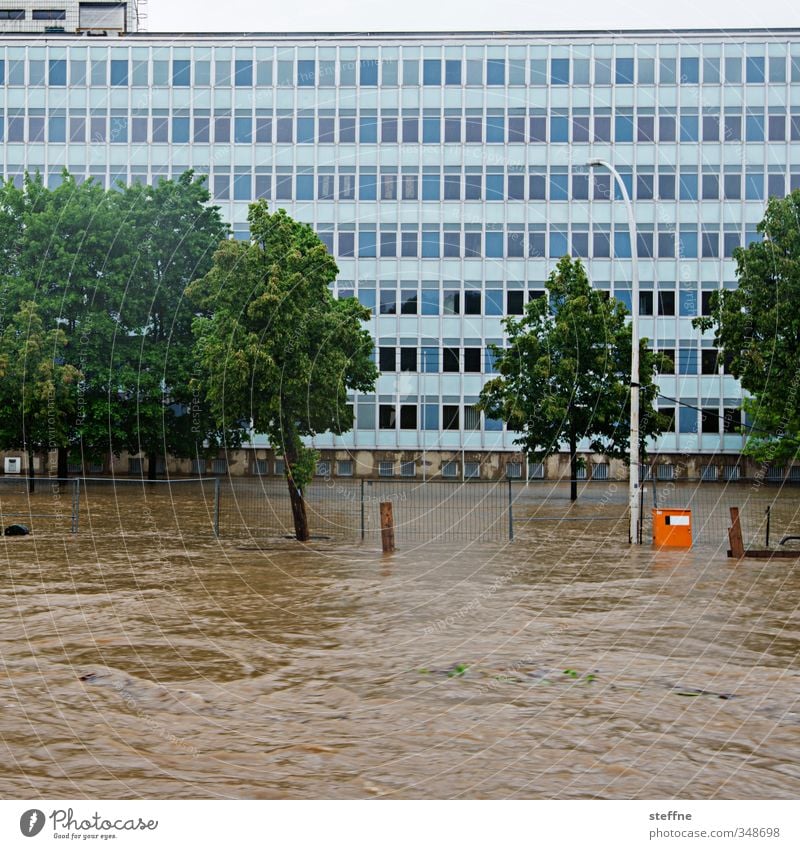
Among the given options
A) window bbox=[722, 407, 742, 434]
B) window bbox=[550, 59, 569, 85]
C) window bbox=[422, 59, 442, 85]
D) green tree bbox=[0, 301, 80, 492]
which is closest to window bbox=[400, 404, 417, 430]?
window bbox=[722, 407, 742, 434]

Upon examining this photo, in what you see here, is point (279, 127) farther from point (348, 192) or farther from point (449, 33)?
point (449, 33)

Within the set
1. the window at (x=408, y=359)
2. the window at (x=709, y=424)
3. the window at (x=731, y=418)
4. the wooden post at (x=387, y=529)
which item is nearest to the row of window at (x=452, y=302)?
the window at (x=408, y=359)

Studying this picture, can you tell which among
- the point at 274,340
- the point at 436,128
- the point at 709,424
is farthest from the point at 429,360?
the point at 274,340

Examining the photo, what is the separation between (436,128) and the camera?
67938 mm

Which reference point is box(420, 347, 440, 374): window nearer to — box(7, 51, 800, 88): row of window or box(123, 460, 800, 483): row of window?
box(123, 460, 800, 483): row of window

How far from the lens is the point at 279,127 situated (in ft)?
226

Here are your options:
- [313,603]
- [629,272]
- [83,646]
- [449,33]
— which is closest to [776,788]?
[83,646]

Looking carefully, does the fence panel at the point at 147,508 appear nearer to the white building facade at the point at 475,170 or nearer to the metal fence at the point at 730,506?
the metal fence at the point at 730,506

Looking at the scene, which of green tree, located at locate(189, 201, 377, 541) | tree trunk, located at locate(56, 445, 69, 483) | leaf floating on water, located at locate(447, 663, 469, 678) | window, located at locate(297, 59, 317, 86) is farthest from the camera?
window, located at locate(297, 59, 317, 86)

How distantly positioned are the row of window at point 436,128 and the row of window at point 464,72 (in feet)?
6.94

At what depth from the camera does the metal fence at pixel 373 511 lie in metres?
31.3

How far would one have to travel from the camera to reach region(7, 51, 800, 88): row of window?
67.8 m

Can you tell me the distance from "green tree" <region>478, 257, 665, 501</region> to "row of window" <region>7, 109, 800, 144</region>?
21.7 metres

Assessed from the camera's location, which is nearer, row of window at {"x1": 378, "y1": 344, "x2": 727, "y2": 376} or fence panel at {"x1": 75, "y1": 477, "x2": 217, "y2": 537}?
fence panel at {"x1": 75, "y1": 477, "x2": 217, "y2": 537}
